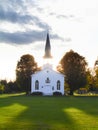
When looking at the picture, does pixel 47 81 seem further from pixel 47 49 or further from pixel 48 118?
pixel 48 118

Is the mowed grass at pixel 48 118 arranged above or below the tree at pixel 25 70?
below

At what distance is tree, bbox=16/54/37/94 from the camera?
9031 cm

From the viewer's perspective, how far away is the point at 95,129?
15117 mm

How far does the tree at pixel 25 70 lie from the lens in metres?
90.3

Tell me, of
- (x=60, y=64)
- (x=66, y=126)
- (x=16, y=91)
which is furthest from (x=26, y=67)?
(x=66, y=126)

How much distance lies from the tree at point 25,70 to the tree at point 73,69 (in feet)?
27.4

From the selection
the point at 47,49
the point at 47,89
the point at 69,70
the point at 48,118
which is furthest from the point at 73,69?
the point at 48,118

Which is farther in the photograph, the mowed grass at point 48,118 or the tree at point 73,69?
the tree at point 73,69

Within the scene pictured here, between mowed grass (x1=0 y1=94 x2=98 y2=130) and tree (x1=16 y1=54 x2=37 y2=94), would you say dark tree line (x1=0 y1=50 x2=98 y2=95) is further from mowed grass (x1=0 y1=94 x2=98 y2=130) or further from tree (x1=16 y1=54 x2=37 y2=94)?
mowed grass (x1=0 y1=94 x2=98 y2=130)

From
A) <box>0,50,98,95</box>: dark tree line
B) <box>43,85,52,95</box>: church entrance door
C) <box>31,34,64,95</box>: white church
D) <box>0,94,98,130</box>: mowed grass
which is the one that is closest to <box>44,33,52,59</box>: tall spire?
<box>0,50,98,95</box>: dark tree line

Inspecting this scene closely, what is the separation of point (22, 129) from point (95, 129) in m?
3.14

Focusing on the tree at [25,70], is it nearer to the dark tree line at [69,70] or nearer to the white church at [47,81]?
the dark tree line at [69,70]

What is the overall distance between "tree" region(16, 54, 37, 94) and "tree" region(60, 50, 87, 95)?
8.34 m

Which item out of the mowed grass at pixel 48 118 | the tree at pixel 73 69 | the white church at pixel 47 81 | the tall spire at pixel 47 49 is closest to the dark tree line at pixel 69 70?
the tree at pixel 73 69
